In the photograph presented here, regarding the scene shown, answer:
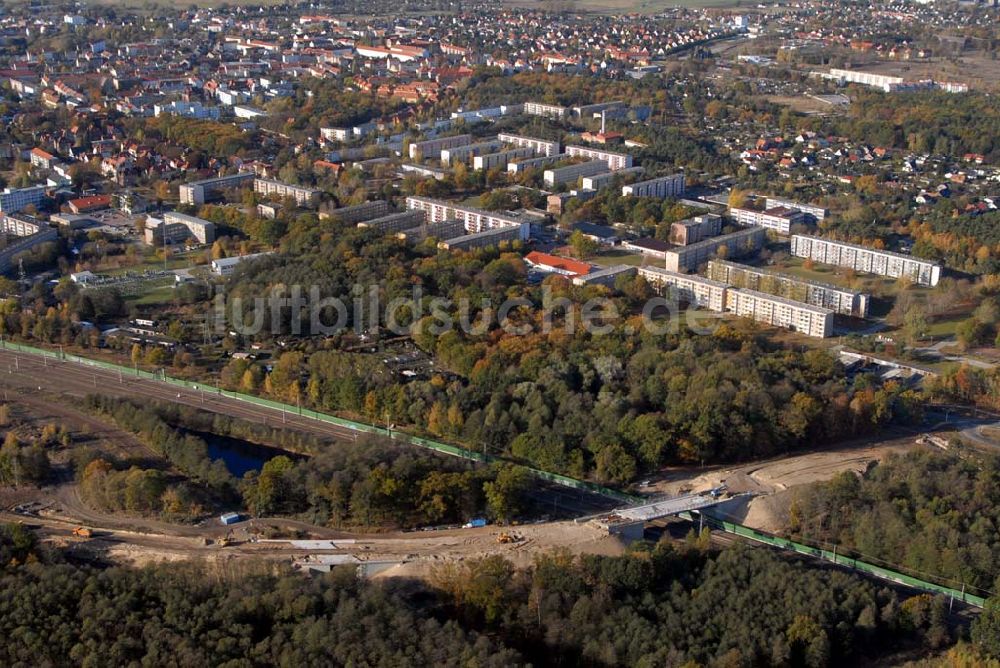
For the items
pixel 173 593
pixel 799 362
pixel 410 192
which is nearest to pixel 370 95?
pixel 410 192

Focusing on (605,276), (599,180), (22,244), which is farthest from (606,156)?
(22,244)

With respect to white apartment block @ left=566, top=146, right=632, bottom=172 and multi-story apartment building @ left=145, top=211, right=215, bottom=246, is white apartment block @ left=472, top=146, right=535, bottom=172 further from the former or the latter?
multi-story apartment building @ left=145, top=211, right=215, bottom=246

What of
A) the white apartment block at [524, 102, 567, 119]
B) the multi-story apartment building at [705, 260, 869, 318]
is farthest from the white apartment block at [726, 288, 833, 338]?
the white apartment block at [524, 102, 567, 119]

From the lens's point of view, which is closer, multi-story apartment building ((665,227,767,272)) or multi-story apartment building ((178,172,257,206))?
multi-story apartment building ((665,227,767,272))

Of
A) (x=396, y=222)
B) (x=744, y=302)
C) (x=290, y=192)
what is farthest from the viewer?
(x=290, y=192)

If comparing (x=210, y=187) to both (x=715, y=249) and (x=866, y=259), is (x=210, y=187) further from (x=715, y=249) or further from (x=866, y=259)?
(x=866, y=259)

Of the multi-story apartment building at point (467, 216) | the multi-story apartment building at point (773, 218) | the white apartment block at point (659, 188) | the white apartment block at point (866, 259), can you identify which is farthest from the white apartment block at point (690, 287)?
the white apartment block at point (659, 188)
